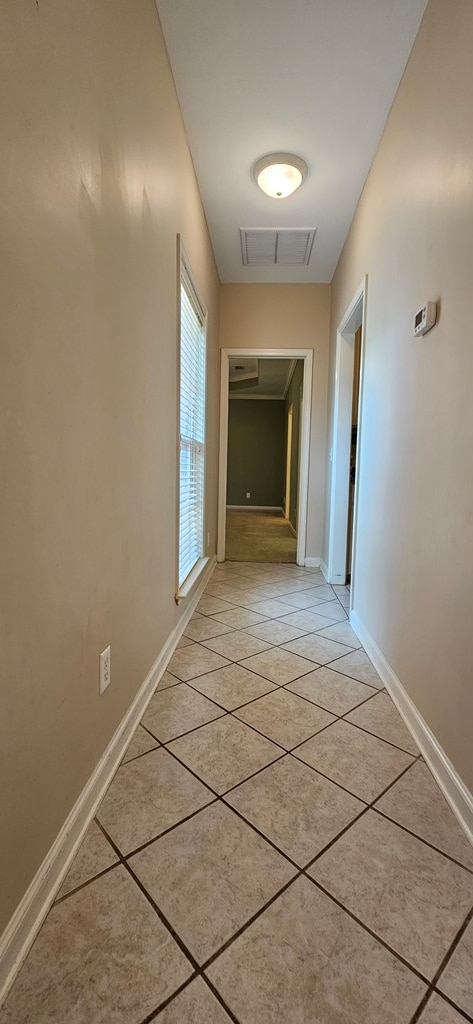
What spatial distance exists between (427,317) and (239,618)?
185 centimetres

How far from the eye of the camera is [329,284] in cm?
384

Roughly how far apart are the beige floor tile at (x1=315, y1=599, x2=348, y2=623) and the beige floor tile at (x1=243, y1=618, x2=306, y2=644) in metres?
0.32

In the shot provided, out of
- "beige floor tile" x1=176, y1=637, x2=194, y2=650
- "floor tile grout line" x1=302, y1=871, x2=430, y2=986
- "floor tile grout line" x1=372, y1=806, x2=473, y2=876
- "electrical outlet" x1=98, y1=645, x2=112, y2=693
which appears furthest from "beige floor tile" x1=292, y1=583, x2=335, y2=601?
"floor tile grout line" x1=302, y1=871, x2=430, y2=986

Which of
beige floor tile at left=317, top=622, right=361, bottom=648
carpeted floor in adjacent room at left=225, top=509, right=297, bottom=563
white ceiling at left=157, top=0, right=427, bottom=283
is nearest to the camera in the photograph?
white ceiling at left=157, top=0, right=427, bottom=283

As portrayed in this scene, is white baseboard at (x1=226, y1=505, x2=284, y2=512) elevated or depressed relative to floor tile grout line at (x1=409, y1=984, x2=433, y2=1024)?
elevated

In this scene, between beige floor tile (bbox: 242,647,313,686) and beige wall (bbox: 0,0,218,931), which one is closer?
beige wall (bbox: 0,0,218,931)

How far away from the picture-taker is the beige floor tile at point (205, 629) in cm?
230

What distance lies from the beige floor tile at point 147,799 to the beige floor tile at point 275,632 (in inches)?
41.3

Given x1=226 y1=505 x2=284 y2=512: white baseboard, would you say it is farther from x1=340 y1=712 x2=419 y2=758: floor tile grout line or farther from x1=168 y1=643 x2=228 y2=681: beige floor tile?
x1=340 y1=712 x2=419 y2=758: floor tile grout line

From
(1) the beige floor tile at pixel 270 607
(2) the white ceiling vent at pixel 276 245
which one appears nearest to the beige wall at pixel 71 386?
(1) the beige floor tile at pixel 270 607

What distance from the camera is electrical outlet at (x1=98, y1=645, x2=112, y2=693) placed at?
46.0 inches

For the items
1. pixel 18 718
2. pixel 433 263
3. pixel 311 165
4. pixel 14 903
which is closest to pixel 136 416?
pixel 18 718

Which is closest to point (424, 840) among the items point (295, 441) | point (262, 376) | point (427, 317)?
point (427, 317)

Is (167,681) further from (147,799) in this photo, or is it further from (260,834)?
(260,834)
